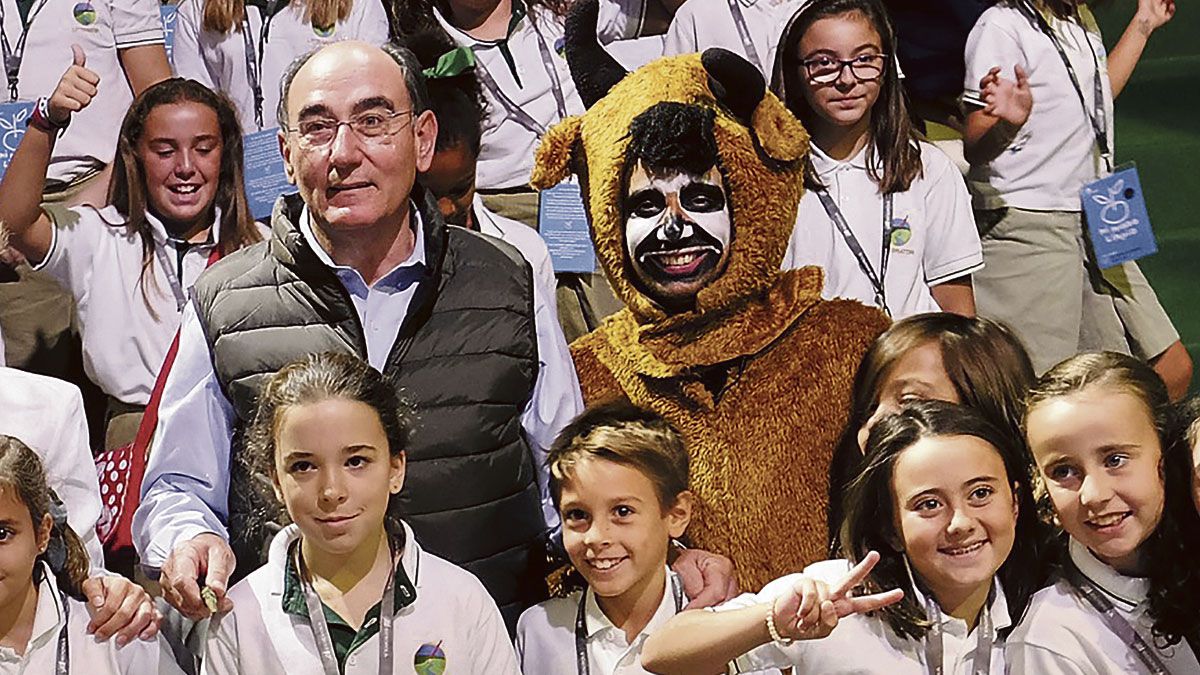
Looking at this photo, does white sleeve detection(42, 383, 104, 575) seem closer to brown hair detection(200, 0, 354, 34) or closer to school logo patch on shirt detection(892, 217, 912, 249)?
brown hair detection(200, 0, 354, 34)

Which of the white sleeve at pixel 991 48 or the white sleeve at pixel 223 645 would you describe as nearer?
the white sleeve at pixel 223 645

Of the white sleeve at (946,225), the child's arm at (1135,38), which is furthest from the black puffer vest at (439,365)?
the child's arm at (1135,38)

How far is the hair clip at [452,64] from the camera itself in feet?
8.61

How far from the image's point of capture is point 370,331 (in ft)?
8.05

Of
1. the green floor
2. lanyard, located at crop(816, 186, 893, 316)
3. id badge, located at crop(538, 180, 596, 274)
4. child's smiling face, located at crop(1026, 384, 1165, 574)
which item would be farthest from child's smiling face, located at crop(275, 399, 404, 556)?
the green floor

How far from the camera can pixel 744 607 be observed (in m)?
2.23

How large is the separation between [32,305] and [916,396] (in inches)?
49.6

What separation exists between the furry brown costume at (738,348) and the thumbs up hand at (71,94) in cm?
65

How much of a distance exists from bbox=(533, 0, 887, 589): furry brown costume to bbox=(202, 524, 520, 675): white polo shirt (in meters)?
0.36

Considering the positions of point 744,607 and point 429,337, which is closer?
point 744,607

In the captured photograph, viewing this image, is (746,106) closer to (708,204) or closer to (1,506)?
(708,204)

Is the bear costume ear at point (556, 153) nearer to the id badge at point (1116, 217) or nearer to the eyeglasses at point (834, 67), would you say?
the eyeglasses at point (834, 67)

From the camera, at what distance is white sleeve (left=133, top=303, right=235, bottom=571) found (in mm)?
2406

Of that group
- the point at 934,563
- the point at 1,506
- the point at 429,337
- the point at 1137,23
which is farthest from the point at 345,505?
the point at 1137,23
